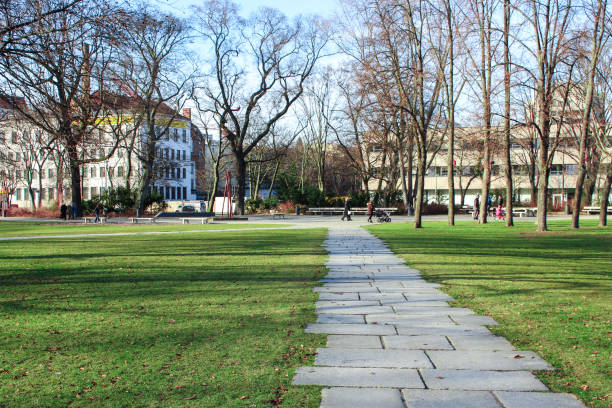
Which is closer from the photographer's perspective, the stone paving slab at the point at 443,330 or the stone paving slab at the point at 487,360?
the stone paving slab at the point at 487,360

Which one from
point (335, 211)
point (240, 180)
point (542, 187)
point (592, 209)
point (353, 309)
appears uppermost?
point (240, 180)

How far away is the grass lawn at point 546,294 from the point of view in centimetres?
452

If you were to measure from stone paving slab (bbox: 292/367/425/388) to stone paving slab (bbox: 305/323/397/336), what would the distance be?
1.34 meters

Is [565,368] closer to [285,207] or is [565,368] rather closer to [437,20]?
[437,20]

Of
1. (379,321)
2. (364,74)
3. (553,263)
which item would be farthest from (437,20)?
(379,321)

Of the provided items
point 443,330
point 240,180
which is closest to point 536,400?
point 443,330

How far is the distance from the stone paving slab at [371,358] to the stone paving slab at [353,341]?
15cm

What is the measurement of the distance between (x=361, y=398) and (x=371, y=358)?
108 centimetres

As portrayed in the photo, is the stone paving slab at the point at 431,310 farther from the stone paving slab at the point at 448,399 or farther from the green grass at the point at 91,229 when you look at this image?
the green grass at the point at 91,229

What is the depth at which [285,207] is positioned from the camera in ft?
166

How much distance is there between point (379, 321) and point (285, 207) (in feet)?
145

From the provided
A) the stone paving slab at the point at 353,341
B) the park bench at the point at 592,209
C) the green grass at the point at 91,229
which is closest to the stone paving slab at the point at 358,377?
the stone paving slab at the point at 353,341

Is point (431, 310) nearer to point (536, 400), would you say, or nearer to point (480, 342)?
point (480, 342)

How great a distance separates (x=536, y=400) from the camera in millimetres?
3744
